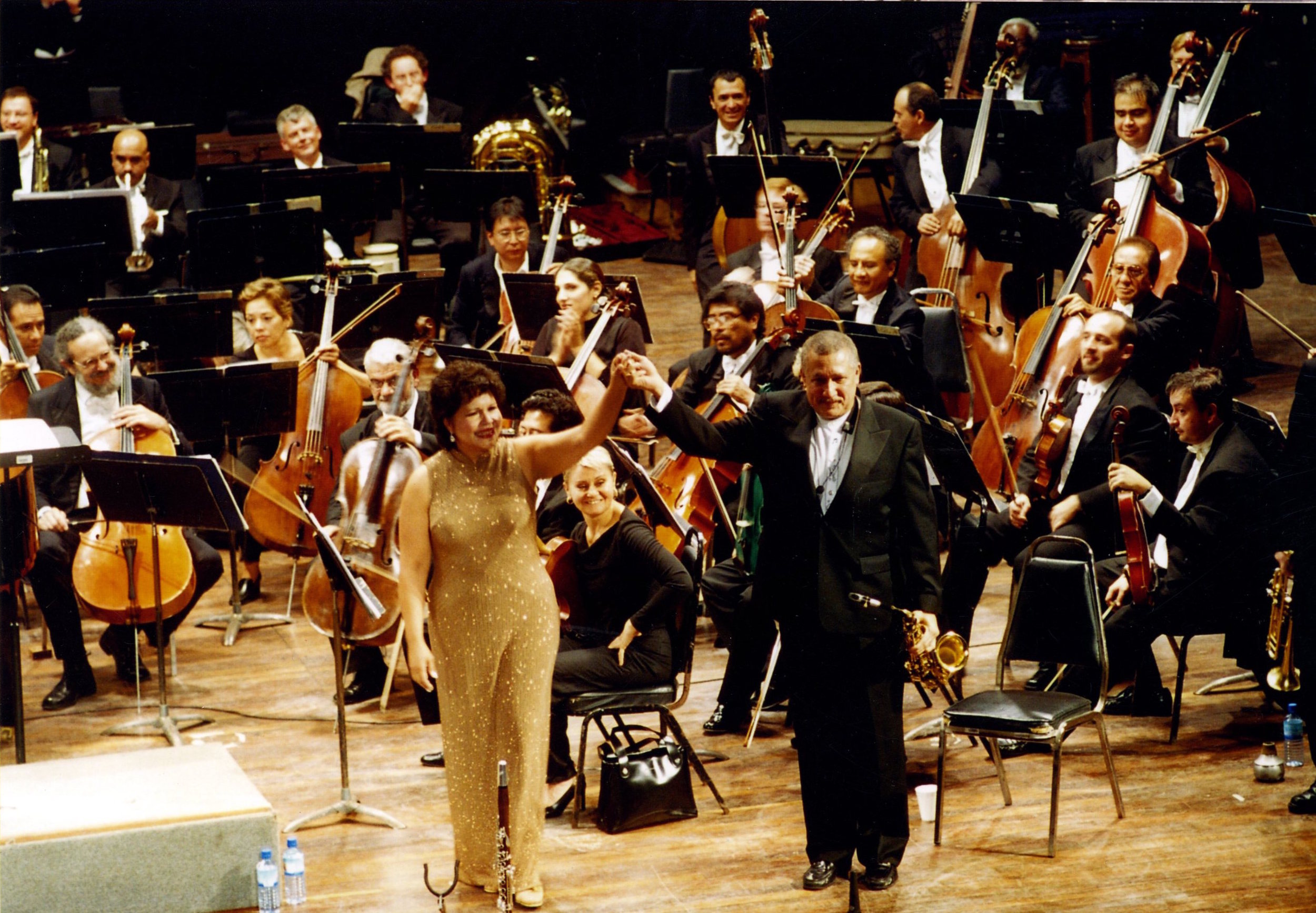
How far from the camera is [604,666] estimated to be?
427 cm

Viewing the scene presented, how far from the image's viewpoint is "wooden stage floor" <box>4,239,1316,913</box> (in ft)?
12.8

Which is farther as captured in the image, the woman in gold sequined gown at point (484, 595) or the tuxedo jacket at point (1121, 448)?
the tuxedo jacket at point (1121, 448)

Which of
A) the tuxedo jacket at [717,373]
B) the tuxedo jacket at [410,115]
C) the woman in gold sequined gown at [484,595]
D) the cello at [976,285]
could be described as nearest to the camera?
the woman in gold sequined gown at [484,595]

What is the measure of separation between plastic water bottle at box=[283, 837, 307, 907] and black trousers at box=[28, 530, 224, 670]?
1.62 metres

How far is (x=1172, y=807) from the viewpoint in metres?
4.32

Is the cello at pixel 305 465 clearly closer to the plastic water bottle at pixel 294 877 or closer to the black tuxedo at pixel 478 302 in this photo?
the black tuxedo at pixel 478 302

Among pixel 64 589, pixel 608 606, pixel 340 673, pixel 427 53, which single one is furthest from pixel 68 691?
pixel 427 53

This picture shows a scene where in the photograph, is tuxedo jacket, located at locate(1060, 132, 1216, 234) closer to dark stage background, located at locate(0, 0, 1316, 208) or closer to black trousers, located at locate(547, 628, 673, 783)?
dark stage background, located at locate(0, 0, 1316, 208)

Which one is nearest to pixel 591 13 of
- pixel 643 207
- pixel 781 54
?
pixel 643 207

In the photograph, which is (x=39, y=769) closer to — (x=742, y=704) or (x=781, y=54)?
(x=742, y=704)

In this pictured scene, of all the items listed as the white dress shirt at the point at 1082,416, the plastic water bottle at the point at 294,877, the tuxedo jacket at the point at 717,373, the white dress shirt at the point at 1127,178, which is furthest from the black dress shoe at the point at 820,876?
the white dress shirt at the point at 1127,178

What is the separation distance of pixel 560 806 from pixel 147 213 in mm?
3953

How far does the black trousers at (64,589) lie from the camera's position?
17.5 ft

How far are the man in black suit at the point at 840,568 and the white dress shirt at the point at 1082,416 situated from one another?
1291 millimetres
